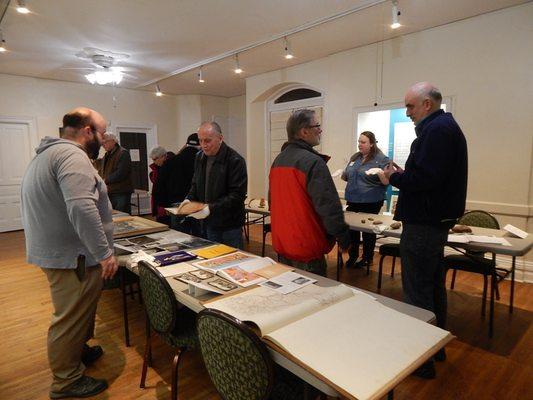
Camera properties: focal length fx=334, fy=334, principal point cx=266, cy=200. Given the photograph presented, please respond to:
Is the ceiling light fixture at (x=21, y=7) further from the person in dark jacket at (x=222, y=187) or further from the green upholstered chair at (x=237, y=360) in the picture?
the green upholstered chair at (x=237, y=360)

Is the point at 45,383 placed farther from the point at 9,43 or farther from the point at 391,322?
the point at 9,43

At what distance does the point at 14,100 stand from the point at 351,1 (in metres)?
5.99

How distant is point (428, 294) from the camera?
1.95 metres

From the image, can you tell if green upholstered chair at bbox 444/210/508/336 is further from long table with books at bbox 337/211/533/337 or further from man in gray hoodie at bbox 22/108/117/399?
man in gray hoodie at bbox 22/108/117/399

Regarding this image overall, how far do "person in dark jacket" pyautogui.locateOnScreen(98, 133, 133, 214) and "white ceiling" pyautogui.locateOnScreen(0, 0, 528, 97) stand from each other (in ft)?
4.29

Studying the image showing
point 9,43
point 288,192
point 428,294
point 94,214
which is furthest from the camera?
point 9,43

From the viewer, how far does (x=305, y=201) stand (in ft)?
5.78

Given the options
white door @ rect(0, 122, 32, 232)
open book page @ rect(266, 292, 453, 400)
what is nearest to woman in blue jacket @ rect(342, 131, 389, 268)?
open book page @ rect(266, 292, 453, 400)

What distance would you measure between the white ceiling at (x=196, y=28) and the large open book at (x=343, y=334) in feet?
9.99

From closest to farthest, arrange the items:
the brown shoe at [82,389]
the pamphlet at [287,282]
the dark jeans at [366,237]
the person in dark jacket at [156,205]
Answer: the pamphlet at [287,282] → the brown shoe at [82,389] → the person in dark jacket at [156,205] → the dark jeans at [366,237]

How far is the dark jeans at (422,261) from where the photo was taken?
6.18ft

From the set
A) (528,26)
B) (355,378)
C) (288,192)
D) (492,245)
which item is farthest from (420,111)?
(528,26)

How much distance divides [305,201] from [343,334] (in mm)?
800

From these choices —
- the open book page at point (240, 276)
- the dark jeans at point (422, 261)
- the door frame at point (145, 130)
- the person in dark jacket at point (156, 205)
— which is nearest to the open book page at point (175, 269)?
the open book page at point (240, 276)
